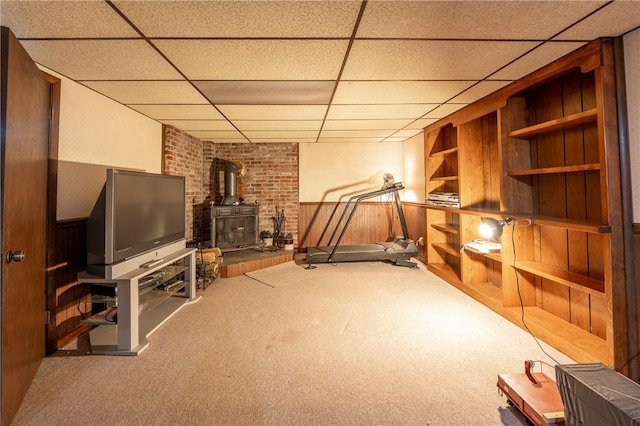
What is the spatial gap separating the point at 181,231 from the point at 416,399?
8.93ft

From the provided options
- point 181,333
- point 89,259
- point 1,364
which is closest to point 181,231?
point 89,259

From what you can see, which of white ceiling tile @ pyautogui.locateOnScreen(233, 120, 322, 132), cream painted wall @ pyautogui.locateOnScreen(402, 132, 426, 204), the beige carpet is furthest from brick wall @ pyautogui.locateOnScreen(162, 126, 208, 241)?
cream painted wall @ pyautogui.locateOnScreen(402, 132, 426, 204)

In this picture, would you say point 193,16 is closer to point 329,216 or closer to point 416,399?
point 416,399

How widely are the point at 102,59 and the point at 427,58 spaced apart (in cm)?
237

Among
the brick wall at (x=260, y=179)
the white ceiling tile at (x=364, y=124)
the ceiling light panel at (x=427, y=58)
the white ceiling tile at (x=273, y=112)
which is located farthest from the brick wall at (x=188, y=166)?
the ceiling light panel at (x=427, y=58)

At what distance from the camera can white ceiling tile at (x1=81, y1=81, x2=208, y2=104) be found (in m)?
2.25

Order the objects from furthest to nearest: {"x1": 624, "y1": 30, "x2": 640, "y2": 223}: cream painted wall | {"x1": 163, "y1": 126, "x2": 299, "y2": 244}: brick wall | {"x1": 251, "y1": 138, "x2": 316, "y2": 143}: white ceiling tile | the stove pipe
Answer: {"x1": 163, "y1": 126, "x2": 299, "y2": 244}: brick wall < {"x1": 251, "y1": 138, "x2": 316, "y2": 143}: white ceiling tile < the stove pipe < {"x1": 624, "y1": 30, "x2": 640, "y2": 223}: cream painted wall

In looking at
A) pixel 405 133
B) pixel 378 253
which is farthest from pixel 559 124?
pixel 378 253

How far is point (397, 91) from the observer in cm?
248

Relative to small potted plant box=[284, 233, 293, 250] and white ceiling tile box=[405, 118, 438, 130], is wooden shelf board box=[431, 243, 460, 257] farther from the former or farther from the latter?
small potted plant box=[284, 233, 293, 250]

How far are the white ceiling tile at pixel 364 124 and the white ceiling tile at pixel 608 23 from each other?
6.58 feet

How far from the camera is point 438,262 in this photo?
398 centimetres

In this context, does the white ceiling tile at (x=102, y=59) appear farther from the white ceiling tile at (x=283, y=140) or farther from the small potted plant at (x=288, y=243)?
the small potted plant at (x=288, y=243)

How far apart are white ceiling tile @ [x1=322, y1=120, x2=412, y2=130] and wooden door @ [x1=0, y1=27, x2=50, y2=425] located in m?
2.82
